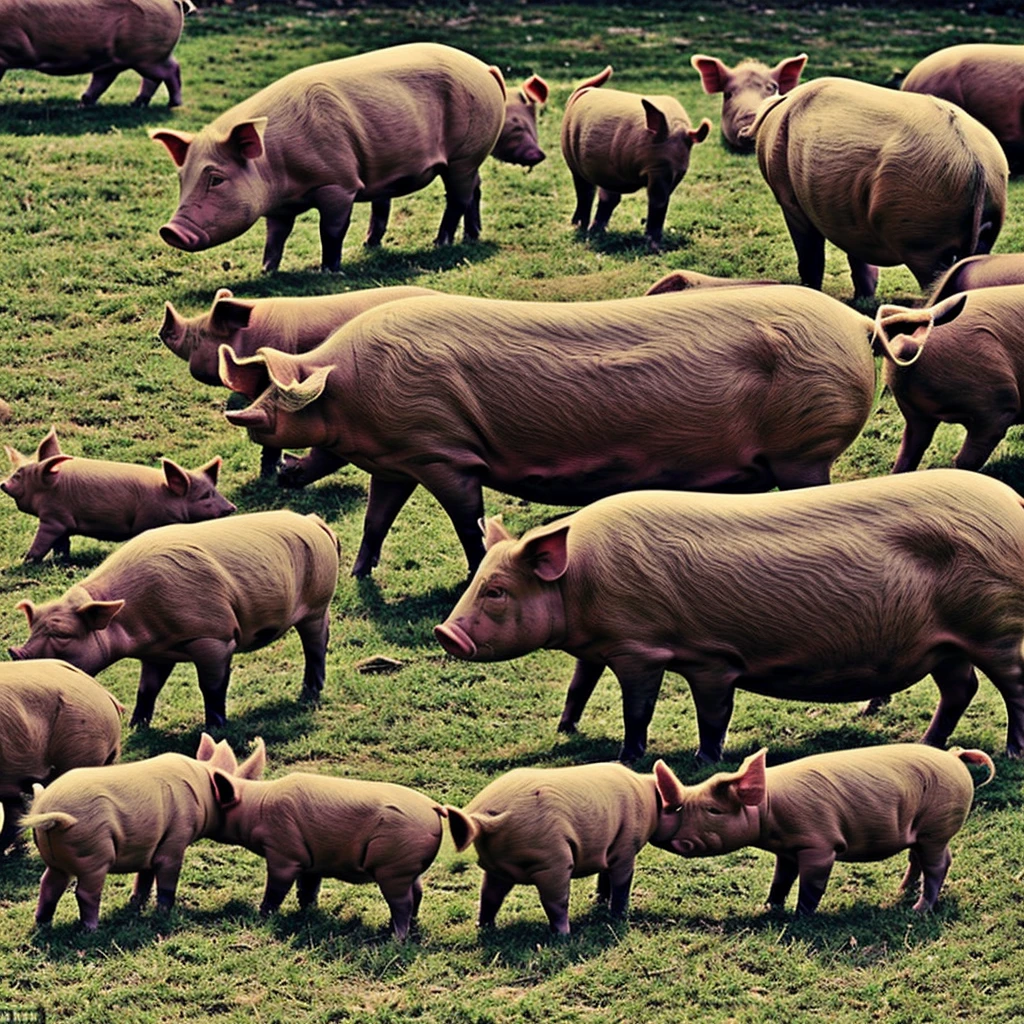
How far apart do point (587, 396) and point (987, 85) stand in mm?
6690

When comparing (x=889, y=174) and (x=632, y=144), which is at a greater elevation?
(x=889, y=174)

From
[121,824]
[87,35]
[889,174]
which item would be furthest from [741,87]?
[121,824]

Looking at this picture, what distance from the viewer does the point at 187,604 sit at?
11438mm

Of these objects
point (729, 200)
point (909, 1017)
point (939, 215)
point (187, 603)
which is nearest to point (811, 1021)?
point (909, 1017)

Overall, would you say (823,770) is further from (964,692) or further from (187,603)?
(187,603)

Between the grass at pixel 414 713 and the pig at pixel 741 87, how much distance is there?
0.40 m

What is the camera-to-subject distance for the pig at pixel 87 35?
19531 mm

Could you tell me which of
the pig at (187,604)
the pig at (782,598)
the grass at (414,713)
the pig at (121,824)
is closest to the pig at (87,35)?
the grass at (414,713)

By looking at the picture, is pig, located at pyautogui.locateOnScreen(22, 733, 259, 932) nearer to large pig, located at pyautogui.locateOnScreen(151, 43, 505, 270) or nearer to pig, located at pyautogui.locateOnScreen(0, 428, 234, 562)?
pig, located at pyautogui.locateOnScreen(0, 428, 234, 562)

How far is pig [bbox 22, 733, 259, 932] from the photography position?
9719mm

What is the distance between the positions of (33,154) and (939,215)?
821cm

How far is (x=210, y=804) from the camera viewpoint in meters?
10.1

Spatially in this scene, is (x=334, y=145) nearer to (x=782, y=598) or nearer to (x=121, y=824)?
(x=782, y=598)

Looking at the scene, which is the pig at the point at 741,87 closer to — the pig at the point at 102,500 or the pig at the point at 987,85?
the pig at the point at 987,85
